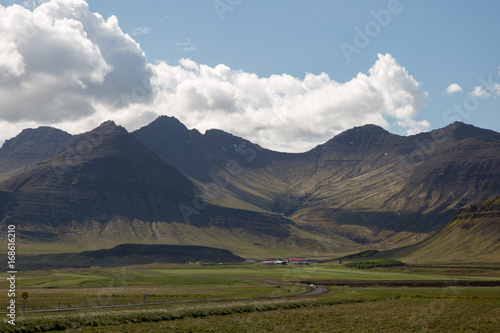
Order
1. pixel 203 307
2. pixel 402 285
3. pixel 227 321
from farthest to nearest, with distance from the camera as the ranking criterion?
pixel 402 285
pixel 203 307
pixel 227 321

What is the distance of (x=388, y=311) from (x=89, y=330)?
147 feet

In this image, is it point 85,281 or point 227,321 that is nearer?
point 227,321

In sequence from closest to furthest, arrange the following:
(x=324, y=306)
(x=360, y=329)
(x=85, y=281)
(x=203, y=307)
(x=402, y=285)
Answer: (x=360, y=329) < (x=203, y=307) < (x=324, y=306) < (x=402, y=285) < (x=85, y=281)

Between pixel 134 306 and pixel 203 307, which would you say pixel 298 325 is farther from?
pixel 134 306

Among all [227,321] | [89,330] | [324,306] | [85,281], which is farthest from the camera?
[85,281]

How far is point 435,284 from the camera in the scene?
14400cm

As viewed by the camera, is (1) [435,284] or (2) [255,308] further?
(1) [435,284]

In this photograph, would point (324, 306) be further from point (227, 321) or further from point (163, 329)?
point (163, 329)

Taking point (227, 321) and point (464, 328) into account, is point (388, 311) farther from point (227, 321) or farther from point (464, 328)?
point (227, 321)

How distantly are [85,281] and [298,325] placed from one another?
11634 centimetres

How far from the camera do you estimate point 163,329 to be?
182 ft

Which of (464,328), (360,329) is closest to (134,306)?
(360,329)

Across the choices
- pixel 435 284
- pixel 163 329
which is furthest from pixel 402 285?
pixel 163 329

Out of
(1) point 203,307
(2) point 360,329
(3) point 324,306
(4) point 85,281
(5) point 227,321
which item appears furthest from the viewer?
(4) point 85,281
